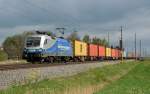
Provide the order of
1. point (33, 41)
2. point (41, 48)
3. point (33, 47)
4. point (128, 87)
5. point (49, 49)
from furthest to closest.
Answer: point (49, 49)
point (33, 41)
point (33, 47)
point (41, 48)
point (128, 87)

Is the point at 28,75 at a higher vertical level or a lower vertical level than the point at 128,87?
higher

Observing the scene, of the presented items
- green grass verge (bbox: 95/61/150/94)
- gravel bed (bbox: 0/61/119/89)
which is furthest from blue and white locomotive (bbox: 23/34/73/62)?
gravel bed (bbox: 0/61/119/89)

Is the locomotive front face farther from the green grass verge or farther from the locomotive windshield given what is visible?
the green grass verge

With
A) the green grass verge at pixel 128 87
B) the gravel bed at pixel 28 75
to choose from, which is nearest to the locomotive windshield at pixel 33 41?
the green grass verge at pixel 128 87

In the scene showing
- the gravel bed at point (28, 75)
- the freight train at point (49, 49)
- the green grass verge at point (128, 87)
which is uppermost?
the freight train at point (49, 49)

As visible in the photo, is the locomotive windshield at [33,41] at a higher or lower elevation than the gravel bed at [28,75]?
higher

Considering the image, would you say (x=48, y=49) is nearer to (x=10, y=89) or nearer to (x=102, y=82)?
(x=102, y=82)

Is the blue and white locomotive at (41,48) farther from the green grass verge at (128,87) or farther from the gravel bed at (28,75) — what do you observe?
the gravel bed at (28,75)

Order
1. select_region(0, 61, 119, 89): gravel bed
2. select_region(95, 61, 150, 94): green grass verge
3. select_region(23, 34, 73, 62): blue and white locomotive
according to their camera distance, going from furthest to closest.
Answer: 1. select_region(23, 34, 73, 62): blue and white locomotive
2. select_region(95, 61, 150, 94): green grass verge
3. select_region(0, 61, 119, 89): gravel bed

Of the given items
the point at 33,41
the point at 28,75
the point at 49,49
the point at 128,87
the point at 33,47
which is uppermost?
the point at 33,41

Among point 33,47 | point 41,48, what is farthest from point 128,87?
point 33,47

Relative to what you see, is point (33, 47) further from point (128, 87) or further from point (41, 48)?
point (128, 87)

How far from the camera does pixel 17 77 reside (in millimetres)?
20141

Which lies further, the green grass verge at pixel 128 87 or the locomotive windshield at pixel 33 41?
the locomotive windshield at pixel 33 41
